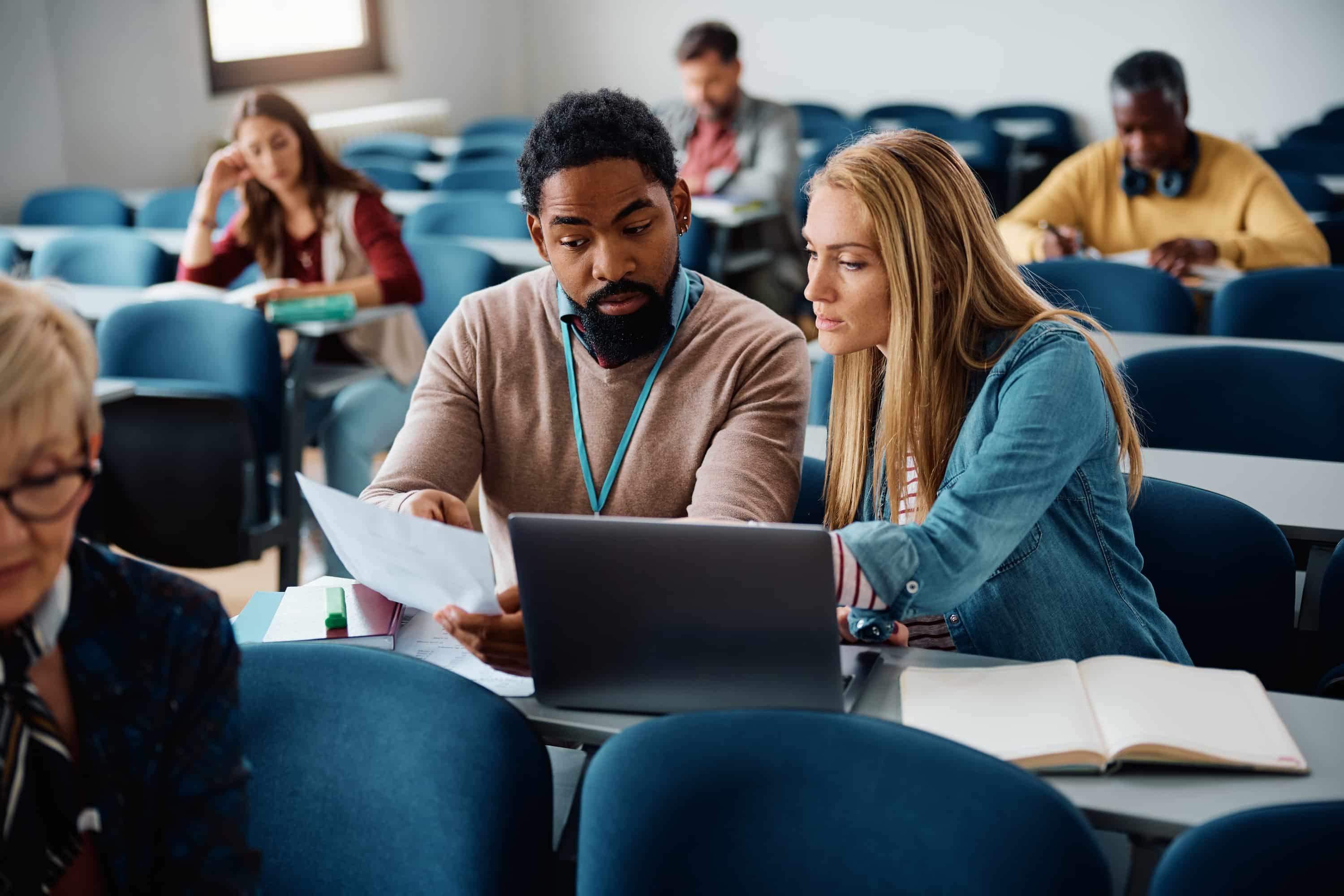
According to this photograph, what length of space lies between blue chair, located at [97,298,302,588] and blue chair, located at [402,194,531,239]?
56.9 inches

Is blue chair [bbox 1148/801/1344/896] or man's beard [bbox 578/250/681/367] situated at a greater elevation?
man's beard [bbox 578/250/681/367]

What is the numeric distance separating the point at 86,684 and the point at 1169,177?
3.13 metres

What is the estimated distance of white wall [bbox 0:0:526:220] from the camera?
5.05 metres

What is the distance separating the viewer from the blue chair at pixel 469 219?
4184 millimetres

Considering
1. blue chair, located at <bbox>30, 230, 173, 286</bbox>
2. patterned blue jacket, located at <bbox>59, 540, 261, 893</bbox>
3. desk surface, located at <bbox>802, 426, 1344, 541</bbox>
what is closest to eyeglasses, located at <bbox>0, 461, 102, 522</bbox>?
patterned blue jacket, located at <bbox>59, 540, 261, 893</bbox>

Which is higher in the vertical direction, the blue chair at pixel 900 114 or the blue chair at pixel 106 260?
the blue chair at pixel 900 114

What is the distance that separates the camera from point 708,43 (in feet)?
14.7

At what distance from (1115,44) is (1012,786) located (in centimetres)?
726

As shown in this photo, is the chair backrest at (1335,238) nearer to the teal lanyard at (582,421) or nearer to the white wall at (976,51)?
the teal lanyard at (582,421)

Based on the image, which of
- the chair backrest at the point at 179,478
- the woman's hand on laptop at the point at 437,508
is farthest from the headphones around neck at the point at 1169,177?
the woman's hand on laptop at the point at 437,508

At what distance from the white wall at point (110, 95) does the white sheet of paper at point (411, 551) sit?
15.1 ft

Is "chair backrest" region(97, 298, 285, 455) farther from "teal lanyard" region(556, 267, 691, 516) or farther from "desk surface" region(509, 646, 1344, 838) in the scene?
"desk surface" region(509, 646, 1344, 838)

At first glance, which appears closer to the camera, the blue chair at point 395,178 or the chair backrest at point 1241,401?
the chair backrest at point 1241,401

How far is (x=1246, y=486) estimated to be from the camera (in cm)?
191
